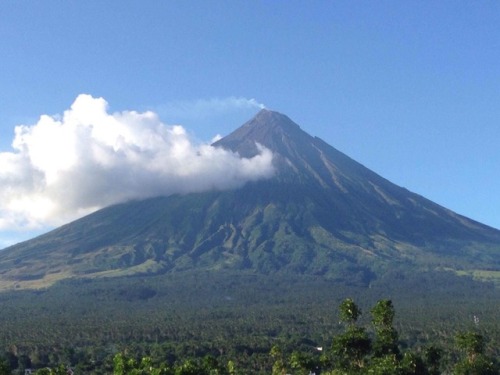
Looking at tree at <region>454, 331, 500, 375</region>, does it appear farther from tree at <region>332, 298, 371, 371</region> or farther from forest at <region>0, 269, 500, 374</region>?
tree at <region>332, 298, 371, 371</region>

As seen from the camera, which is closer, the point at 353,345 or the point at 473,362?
the point at 353,345

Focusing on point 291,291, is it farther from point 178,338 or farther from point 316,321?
point 178,338

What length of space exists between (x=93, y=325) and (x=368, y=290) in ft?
278

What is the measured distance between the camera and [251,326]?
11862 centimetres

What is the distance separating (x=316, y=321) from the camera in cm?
12719

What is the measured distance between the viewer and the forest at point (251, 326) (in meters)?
45.6

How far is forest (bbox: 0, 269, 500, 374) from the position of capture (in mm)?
45594

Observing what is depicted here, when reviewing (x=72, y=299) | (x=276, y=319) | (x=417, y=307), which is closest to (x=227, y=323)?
(x=276, y=319)

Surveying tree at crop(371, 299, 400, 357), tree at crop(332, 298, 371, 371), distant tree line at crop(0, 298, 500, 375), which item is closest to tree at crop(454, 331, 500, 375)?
distant tree line at crop(0, 298, 500, 375)

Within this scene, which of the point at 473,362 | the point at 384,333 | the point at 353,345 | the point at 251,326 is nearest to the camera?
the point at 353,345

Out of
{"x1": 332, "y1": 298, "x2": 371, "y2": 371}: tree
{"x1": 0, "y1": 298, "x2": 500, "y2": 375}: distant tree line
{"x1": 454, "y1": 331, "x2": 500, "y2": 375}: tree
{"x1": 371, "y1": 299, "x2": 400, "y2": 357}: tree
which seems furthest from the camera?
{"x1": 454, "y1": 331, "x2": 500, "y2": 375}: tree

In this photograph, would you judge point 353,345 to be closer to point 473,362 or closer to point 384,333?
point 384,333

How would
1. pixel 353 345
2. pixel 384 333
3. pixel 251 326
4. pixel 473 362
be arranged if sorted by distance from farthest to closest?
pixel 251 326, pixel 473 362, pixel 384 333, pixel 353 345

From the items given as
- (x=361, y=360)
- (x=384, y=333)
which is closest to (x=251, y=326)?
(x=361, y=360)
